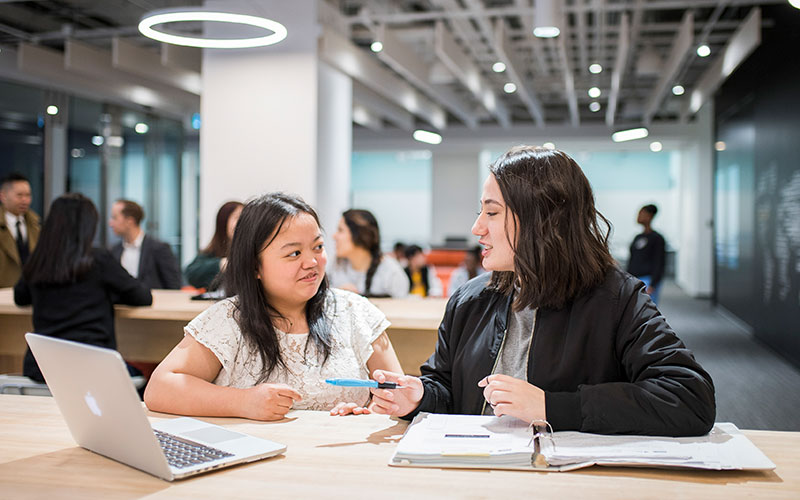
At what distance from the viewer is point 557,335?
70.7 inches

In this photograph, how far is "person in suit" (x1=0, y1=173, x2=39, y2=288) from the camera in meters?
6.27

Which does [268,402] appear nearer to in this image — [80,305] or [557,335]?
[557,335]

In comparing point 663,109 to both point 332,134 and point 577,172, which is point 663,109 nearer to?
point 332,134

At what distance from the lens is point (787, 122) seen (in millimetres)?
7477

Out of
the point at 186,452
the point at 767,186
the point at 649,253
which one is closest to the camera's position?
the point at 186,452

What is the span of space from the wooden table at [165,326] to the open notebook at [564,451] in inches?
75.1

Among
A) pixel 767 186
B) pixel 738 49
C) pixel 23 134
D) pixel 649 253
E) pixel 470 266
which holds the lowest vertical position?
pixel 470 266

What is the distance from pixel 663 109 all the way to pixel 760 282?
8.46m

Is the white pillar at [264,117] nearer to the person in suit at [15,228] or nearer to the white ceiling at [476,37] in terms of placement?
the white ceiling at [476,37]

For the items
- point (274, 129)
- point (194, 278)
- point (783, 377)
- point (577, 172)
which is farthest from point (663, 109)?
point (577, 172)

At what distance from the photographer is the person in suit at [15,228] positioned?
627 centimetres

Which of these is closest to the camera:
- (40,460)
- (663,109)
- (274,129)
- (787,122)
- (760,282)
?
(40,460)

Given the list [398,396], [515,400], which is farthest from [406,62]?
[515,400]

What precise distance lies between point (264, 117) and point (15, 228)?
95.3 inches
